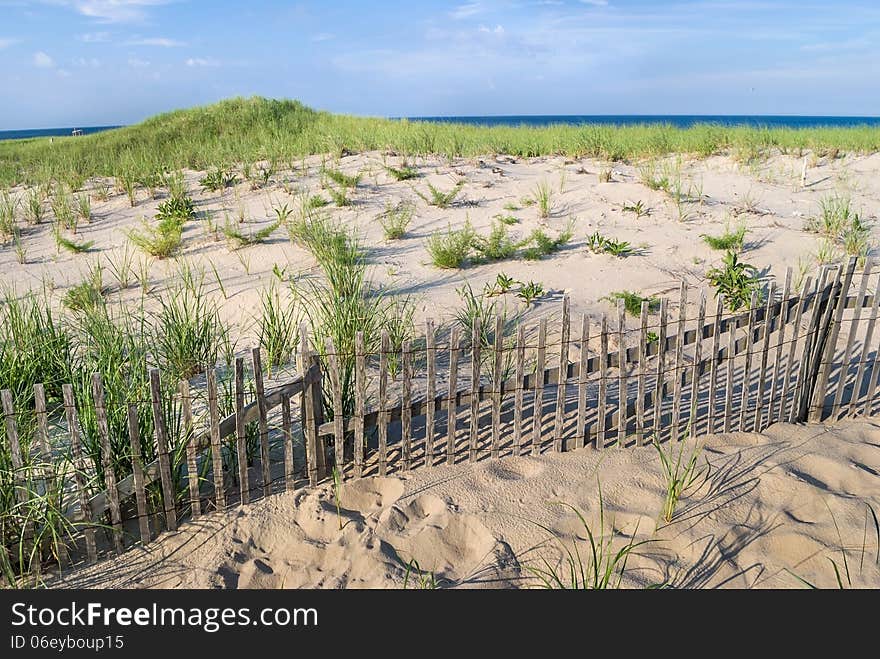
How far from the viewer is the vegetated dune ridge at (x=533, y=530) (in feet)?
9.41

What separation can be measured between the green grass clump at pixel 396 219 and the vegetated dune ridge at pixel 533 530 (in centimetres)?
469

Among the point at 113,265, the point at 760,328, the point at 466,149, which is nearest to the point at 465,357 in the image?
the point at 760,328

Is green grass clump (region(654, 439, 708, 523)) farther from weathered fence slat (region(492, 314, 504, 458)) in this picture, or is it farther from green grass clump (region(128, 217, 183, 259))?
green grass clump (region(128, 217, 183, 259))

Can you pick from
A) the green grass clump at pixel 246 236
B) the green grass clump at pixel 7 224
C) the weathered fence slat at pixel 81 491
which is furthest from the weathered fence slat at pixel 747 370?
the green grass clump at pixel 7 224

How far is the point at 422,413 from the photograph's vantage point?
372 centimetres

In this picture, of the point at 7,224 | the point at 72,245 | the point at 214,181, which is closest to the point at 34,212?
the point at 7,224

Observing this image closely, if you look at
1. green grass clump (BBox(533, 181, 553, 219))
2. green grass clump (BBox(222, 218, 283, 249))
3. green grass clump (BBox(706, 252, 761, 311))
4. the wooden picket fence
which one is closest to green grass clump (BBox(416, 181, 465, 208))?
green grass clump (BBox(533, 181, 553, 219))

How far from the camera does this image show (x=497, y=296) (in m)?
6.30

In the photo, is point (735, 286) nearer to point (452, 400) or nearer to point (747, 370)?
point (747, 370)

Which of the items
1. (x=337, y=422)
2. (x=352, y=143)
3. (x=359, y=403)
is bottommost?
(x=337, y=422)

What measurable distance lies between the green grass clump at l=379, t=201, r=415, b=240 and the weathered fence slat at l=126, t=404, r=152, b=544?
204 inches

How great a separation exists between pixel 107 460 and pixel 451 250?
15.0 ft

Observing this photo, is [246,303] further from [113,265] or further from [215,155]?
[215,155]

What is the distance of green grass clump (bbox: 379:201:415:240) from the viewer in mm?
7973
